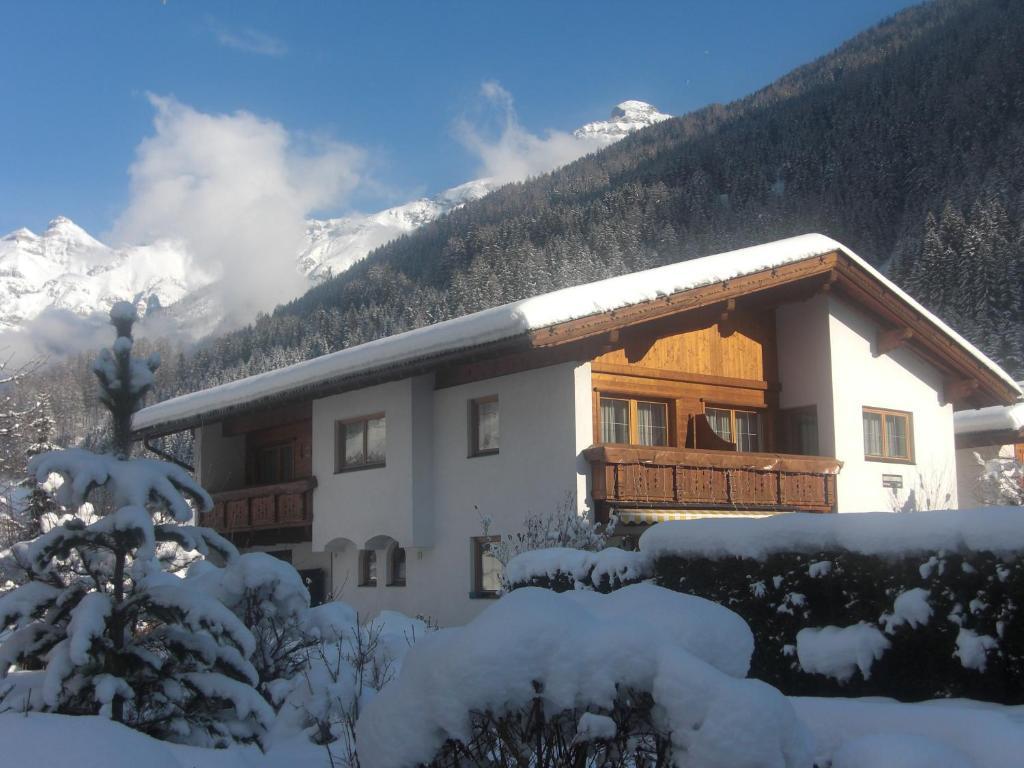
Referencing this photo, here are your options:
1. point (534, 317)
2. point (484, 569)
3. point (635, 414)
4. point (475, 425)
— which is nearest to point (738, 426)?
point (635, 414)

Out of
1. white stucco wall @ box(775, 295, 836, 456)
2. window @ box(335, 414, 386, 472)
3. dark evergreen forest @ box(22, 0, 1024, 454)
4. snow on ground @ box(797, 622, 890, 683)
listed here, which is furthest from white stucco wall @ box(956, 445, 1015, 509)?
dark evergreen forest @ box(22, 0, 1024, 454)

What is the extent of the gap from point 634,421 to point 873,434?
5.67m

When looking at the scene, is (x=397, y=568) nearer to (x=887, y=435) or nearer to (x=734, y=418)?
(x=734, y=418)

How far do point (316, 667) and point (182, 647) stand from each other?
257 centimetres

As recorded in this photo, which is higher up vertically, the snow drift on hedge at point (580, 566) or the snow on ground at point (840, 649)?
the snow drift on hedge at point (580, 566)

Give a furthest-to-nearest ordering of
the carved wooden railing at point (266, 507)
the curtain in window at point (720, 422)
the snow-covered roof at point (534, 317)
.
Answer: the carved wooden railing at point (266, 507) < the curtain in window at point (720, 422) < the snow-covered roof at point (534, 317)

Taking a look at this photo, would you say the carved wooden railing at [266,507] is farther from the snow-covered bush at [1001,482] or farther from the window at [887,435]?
the snow-covered bush at [1001,482]

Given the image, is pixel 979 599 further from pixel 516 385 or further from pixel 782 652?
pixel 516 385

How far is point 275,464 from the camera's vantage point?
1029 inches

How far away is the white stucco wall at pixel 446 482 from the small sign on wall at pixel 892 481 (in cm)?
711

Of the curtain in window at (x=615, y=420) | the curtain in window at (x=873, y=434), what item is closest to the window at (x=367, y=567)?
the curtain in window at (x=615, y=420)

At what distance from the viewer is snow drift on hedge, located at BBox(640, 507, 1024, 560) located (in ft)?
23.1

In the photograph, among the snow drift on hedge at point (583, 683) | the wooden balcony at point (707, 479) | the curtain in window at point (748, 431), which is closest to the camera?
the snow drift on hedge at point (583, 683)

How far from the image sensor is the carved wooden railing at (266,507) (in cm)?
2272
